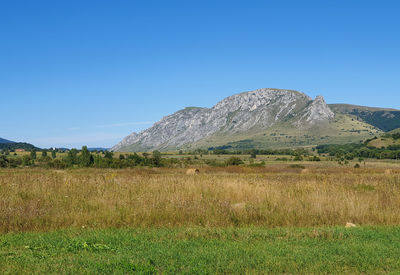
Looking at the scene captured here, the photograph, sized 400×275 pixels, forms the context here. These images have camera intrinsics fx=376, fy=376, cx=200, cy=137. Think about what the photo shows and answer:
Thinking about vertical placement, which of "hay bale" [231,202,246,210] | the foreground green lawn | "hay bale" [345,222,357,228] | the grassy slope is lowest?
"hay bale" [345,222,357,228]

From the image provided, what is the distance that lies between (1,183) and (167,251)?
34.5ft

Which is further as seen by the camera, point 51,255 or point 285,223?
point 285,223

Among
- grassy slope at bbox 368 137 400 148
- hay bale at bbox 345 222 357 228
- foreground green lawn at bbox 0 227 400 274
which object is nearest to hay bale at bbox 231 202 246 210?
foreground green lawn at bbox 0 227 400 274

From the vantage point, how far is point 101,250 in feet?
27.3

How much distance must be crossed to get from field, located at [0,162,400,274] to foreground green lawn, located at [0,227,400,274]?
0.02m

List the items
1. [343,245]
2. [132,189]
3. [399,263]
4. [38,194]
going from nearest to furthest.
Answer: [399,263], [343,245], [38,194], [132,189]

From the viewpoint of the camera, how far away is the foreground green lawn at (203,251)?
7180 millimetres

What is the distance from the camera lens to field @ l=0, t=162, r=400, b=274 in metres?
7.43

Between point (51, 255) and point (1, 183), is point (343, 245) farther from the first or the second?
point (1, 183)

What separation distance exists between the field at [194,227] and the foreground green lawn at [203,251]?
22 millimetres

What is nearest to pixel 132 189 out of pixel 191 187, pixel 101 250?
pixel 191 187

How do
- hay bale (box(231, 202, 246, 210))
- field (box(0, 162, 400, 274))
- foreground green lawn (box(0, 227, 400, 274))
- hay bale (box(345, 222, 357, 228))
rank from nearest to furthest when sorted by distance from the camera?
1. foreground green lawn (box(0, 227, 400, 274))
2. field (box(0, 162, 400, 274))
3. hay bale (box(345, 222, 357, 228))
4. hay bale (box(231, 202, 246, 210))

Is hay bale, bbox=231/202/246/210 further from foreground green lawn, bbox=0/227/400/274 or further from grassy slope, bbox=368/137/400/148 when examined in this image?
grassy slope, bbox=368/137/400/148

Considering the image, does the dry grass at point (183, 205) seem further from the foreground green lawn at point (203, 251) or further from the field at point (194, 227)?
the foreground green lawn at point (203, 251)
